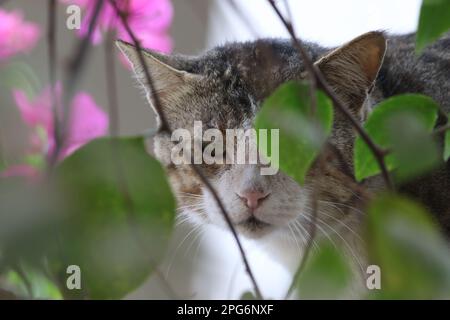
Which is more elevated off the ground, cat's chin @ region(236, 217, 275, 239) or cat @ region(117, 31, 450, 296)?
cat @ region(117, 31, 450, 296)

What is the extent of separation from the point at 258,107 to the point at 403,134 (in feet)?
1.92

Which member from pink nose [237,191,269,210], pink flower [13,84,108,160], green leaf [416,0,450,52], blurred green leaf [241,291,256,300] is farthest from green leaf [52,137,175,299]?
pink nose [237,191,269,210]

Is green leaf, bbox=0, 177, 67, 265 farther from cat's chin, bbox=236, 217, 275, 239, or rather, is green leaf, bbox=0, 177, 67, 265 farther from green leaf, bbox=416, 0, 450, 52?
cat's chin, bbox=236, 217, 275, 239

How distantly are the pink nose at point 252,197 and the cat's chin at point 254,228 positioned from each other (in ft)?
0.13

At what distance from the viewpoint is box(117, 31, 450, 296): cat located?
0.90m

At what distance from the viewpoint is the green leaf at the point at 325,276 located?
1.19ft

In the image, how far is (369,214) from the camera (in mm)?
330

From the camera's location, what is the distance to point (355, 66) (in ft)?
2.97

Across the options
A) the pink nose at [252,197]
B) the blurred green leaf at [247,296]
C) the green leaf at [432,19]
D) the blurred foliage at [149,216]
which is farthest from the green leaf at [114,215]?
the pink nose at [252,197]

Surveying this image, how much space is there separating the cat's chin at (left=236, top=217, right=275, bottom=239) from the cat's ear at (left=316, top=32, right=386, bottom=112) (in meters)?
0.22

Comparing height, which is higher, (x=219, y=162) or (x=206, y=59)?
(x=206, y=59)
